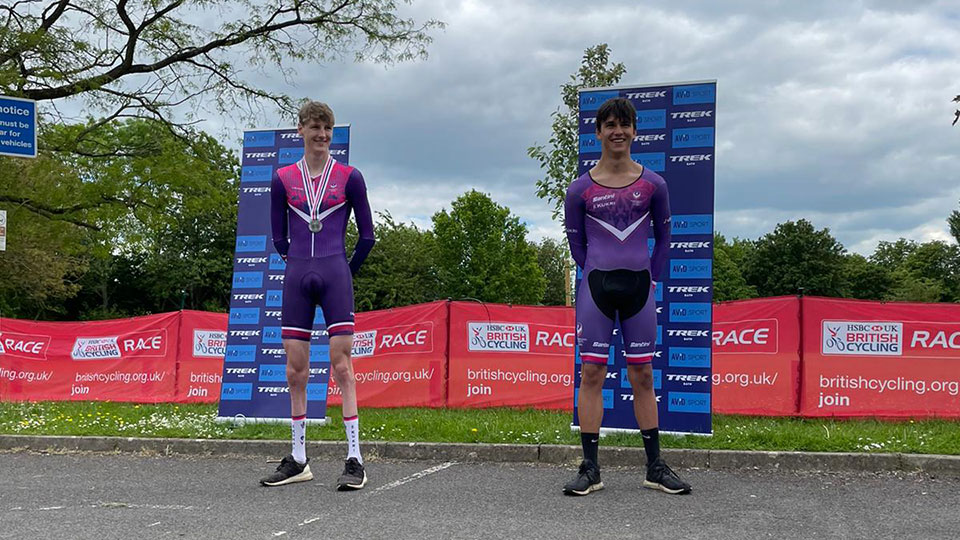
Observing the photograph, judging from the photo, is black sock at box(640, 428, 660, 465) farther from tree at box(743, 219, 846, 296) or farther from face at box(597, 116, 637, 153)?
tree at box(743, 219, 846, 296)

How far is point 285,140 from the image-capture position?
8.88 metres

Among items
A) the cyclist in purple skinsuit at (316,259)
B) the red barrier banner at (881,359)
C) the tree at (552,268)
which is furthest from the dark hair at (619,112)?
the tree at (552,268)

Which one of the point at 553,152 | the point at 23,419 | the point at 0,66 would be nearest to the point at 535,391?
the point at 23,419

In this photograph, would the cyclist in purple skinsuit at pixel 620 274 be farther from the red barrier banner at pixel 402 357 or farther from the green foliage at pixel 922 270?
the green foliage at pixel 922 270

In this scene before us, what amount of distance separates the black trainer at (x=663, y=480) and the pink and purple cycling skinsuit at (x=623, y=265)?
2.26 feet

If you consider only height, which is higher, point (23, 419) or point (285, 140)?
point (285, 140)

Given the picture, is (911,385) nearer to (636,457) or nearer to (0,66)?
(636,457)

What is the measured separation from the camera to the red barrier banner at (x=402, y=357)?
11.7 metres

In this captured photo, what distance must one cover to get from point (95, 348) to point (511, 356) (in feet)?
25.9

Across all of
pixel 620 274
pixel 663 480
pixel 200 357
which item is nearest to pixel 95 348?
pixel 200 357

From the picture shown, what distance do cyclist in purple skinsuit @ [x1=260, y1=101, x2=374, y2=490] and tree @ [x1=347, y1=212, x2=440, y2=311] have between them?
41314 mm

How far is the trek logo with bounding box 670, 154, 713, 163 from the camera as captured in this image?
287 inches

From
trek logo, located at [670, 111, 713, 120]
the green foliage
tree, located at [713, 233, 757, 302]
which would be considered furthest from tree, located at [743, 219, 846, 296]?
trek logo, located at [670, 111, 713, 120]

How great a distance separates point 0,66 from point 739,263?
71.3m
